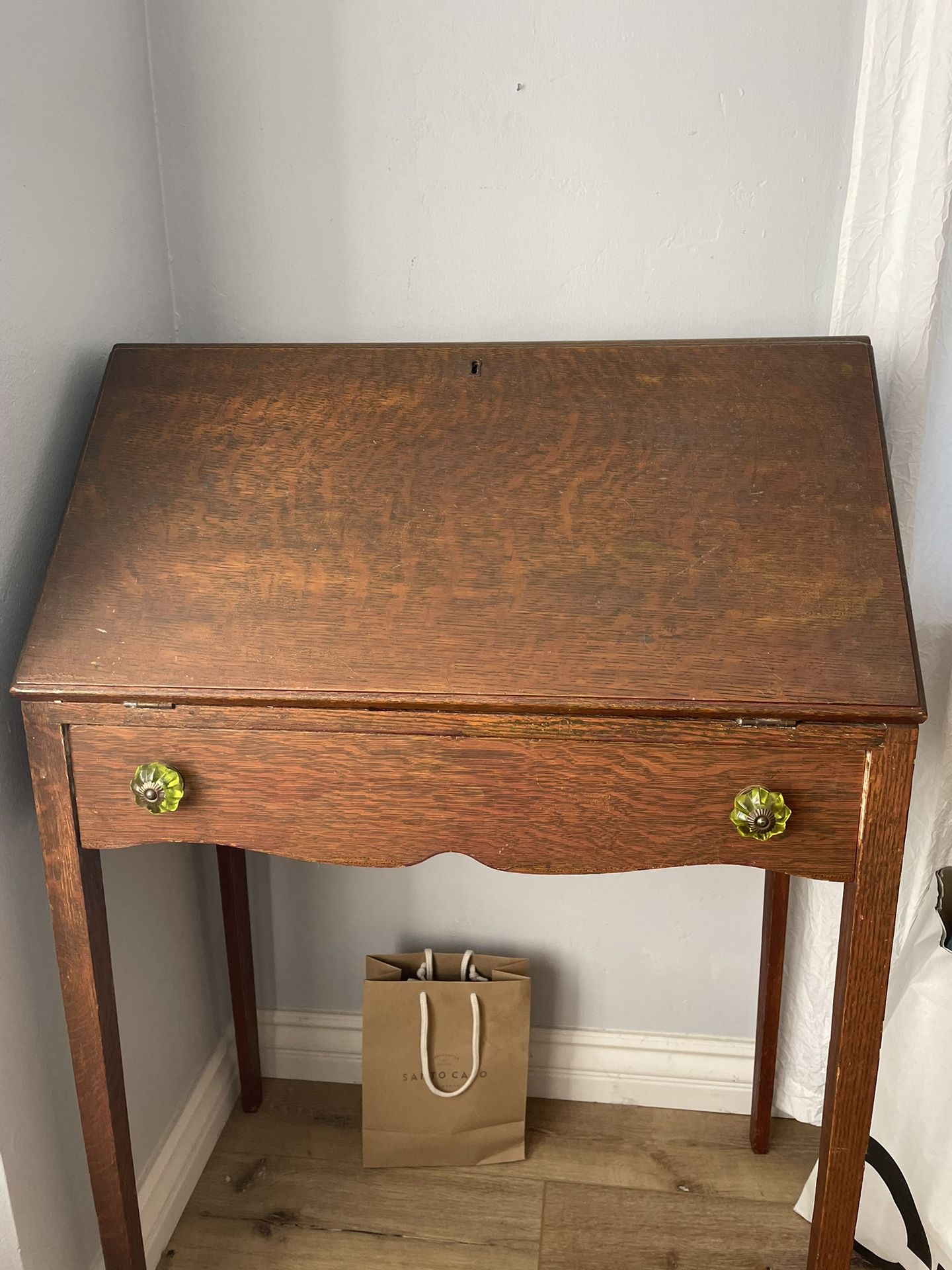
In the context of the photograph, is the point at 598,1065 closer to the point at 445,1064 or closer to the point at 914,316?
the point at 445,1064

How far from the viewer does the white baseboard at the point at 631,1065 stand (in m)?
1.66

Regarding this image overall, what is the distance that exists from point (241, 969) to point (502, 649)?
2.92ft

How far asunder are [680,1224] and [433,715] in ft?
3.21

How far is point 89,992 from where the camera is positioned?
1098 millimetres

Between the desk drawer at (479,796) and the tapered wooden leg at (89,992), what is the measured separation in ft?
0.09

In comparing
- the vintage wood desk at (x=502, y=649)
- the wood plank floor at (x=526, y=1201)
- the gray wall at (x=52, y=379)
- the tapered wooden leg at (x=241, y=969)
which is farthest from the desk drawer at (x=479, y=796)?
the wood plank floor at (x=526, y=1201)

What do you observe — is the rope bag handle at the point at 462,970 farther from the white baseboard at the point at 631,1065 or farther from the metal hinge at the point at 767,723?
the metal hinge at the point at 767,723

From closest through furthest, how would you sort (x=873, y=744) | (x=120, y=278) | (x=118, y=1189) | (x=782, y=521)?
(x=873, y=744) → (x=782, y=521) → (x=118, y=1189) → (x=120, y=278)

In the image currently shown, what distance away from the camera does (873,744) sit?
3.10 ft

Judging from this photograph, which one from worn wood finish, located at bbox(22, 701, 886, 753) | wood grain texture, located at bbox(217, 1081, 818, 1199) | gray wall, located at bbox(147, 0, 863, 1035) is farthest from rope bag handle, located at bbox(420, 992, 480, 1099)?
gray wall, located at bbox(147, 0, 863, 1035)

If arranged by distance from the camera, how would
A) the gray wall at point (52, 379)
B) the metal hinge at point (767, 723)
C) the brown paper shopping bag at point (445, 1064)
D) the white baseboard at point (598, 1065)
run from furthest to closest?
1. the white baseboard at point (598, 1065)
2. the brown paper shopping bag at point (445, 1064)
3. the gray wall at point (52, 379)
4. the metal hinge at point (767, 723)

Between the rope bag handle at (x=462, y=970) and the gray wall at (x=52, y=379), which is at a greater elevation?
the gray wall at (x=52, y=379)

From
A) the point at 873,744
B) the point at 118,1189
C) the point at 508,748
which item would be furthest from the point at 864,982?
the point at 118,1189

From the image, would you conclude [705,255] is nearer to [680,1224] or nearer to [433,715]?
[433,715]
